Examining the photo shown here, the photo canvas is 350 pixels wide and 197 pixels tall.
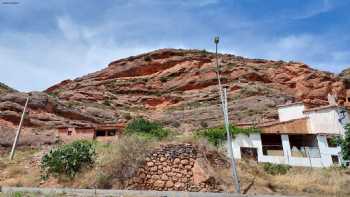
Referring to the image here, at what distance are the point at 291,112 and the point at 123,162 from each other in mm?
24672

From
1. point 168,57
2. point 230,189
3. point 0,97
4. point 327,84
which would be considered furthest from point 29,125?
point 327,84

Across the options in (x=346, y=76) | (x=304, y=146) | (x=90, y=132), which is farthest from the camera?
(x=346, y=76)

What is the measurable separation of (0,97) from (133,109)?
20776 millimetres

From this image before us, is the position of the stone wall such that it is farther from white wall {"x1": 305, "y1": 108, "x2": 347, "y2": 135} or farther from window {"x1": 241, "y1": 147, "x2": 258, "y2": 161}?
white wall {"x1": 305, "y1": 108, "x2": 347, "y2": 135}

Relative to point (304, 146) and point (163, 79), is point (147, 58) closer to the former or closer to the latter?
point (163, 79)

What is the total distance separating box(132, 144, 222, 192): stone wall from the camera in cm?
1529

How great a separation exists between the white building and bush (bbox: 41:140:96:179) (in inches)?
521

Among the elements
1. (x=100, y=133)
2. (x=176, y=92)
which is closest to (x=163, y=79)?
(x=176, y=92)

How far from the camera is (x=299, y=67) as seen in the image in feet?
218

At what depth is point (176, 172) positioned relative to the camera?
15789 millimetres

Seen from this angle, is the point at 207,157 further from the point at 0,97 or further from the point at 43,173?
the point at 0,97

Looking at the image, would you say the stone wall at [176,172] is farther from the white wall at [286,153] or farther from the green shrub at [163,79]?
the green shrub at [163,79]

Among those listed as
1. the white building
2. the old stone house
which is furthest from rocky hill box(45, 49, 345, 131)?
the old stone house

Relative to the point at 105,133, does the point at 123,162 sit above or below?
below
